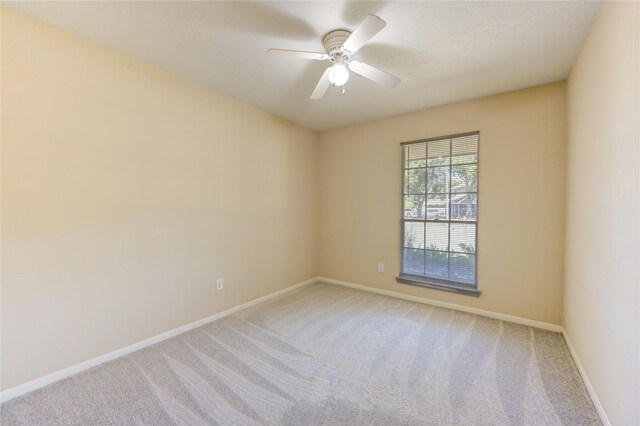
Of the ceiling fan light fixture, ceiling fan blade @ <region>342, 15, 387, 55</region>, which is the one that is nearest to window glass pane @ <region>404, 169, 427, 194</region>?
the ceiling fan light fixture

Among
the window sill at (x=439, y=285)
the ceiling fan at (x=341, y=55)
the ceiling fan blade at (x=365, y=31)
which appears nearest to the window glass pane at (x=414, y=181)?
the window sill at (x=439, y=285)

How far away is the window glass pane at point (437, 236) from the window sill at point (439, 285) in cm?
42

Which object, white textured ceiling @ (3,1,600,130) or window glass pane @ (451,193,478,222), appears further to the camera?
window glass pane @ (451,193,478,222)

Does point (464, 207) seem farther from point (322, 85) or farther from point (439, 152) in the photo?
point (322, 85)

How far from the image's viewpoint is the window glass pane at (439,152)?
3.29 meters

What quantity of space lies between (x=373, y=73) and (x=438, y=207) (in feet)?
6.52

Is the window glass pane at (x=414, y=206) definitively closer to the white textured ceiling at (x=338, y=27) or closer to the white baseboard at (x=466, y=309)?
the white baseboard at (x=466, y=309)

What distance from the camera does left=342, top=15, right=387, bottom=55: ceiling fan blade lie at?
4.77 feet

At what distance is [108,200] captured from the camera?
215 centimetres

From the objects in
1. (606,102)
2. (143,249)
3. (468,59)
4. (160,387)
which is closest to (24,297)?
(143,249)

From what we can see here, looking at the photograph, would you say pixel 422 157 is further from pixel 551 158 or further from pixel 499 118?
pixel 551 158

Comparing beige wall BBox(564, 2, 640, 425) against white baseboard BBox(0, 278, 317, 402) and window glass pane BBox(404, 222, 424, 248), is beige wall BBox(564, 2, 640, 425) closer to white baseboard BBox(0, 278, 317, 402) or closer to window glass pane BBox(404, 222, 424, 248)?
window glass pane BBox(404, 222, 424, 248)

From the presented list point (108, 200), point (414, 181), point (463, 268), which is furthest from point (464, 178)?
point (108, 200)

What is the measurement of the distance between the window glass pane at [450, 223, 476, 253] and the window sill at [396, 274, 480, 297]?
42 cm
